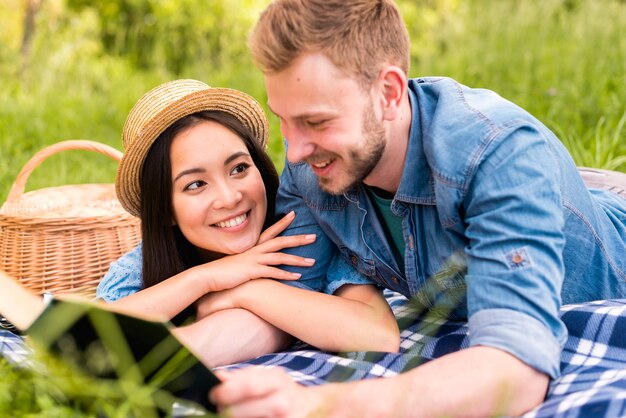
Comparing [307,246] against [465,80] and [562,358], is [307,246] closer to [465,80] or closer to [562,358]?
[562,358]

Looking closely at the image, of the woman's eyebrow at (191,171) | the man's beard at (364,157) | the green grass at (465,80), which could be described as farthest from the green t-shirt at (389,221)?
the green grass at (465,80)

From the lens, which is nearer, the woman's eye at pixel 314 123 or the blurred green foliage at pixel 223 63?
the woman's eye at pixel 314 123

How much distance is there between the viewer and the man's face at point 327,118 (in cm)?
218

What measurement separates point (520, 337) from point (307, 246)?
1151 mm

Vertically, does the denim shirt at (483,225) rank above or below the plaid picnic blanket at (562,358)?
above

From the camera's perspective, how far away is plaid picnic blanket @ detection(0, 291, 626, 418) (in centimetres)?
203

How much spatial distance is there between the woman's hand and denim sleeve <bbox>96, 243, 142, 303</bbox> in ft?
1.44

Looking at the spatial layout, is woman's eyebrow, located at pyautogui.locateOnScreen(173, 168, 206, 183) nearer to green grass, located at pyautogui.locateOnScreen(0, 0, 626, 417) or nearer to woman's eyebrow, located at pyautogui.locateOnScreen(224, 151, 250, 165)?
woman's eyebrow, located at pyautogui.locateOnScreen(224, 151, 250, 165)

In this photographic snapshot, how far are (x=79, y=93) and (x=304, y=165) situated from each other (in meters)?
5.94

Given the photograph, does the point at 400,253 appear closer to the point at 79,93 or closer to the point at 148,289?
the point at 148,289

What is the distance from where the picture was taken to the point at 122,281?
319 cm

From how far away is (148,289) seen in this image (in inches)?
113

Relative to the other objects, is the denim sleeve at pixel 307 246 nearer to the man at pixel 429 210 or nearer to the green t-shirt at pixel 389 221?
the man at pixel 429 210

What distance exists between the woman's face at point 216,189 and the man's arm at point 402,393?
1102mm
